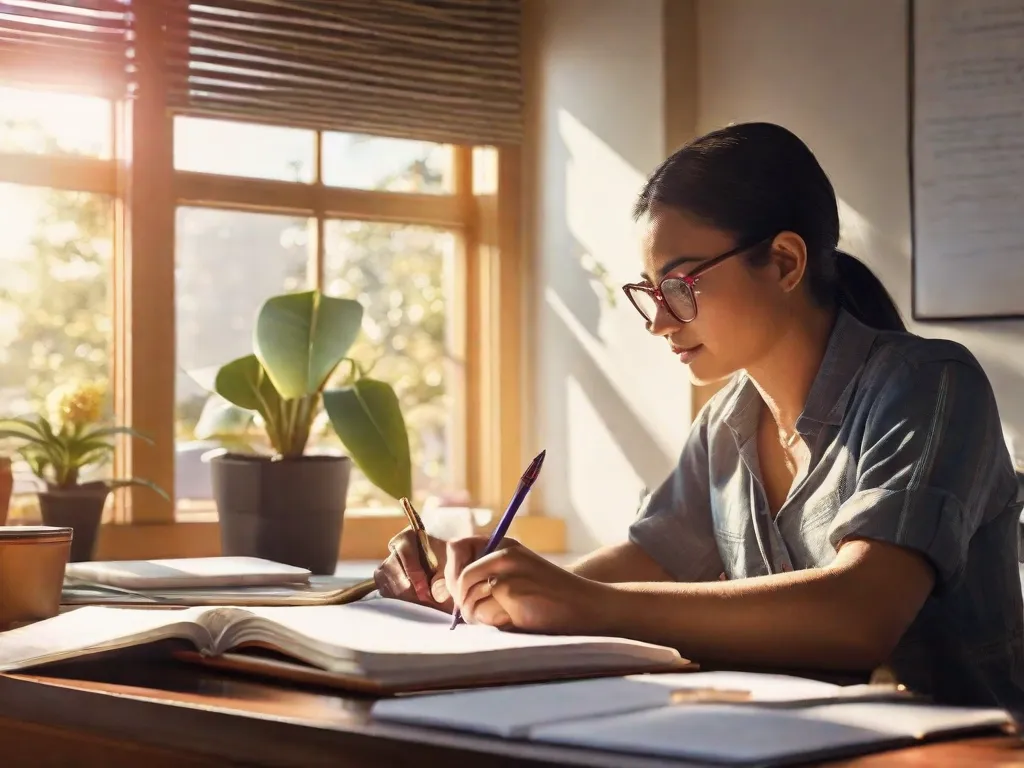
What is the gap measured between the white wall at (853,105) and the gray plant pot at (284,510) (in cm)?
129

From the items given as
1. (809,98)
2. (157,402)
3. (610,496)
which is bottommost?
(610,496)

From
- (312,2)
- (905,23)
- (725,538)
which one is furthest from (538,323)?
(725,538)

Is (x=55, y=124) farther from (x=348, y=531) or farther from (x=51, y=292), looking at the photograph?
(x=348, y=531)

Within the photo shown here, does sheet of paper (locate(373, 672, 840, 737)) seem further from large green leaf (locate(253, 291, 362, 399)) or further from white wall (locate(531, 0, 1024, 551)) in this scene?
white wall (locate(531, 0, 1024, 551))

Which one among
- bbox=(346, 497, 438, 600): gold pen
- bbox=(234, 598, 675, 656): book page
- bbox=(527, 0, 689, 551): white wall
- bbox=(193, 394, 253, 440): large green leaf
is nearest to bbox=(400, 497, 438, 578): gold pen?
bbox=(346, 497, 438, 600): gold pen

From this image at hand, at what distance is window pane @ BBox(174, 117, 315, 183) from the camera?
10.9 ft

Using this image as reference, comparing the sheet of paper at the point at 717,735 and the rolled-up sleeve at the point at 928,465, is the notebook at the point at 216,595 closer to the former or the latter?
the rolled-up sleeve at the point at 928,465

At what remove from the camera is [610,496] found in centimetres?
337

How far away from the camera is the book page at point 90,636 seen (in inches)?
43.4

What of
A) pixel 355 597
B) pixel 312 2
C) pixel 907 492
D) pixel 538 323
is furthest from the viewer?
pixel 538 323

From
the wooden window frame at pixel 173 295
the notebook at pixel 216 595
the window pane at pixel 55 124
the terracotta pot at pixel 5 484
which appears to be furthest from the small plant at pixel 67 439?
the window pane at pixel 55 124

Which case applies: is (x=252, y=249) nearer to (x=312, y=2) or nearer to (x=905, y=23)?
(x=312, y=2)

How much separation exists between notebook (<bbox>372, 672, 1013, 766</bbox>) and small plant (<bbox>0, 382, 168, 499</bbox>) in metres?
1.66

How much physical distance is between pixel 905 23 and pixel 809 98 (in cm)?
28
